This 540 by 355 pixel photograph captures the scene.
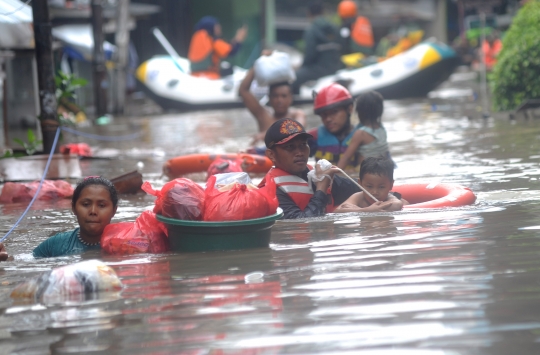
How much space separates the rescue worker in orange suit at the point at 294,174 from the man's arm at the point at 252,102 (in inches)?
156

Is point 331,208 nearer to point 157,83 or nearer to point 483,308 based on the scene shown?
point 483,308

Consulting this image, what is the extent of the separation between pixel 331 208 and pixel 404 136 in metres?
6.01

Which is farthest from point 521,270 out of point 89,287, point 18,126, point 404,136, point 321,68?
point 321,68

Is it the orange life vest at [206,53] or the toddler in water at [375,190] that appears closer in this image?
the toddler in water at [375,190]

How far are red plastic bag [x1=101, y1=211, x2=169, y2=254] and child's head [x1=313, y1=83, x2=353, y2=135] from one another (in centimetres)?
282

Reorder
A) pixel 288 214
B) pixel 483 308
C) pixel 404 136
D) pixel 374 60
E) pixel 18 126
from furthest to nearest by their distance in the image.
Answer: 1. pixel 374 60
2. pixel 18 126
3. pixel 404 136
4. pixel 288 214
5. pixel 483 308

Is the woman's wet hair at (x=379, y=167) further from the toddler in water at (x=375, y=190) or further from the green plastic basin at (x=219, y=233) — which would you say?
the green plastic basin at (x=219, y=233)

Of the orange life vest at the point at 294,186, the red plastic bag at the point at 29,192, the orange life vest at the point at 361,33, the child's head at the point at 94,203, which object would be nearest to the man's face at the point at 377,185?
the orange life vest at the point at 294,186

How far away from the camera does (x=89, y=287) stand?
3.87m

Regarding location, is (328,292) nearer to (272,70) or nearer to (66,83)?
(272,70)

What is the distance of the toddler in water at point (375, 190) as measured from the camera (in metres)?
5.79

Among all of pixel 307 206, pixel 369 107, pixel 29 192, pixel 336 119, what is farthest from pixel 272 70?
pixel 307 206

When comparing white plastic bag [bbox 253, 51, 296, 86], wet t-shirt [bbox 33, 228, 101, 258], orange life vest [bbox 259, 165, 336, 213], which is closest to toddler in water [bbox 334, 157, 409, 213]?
orange life vest [bbox 259, 165, 336, 213]

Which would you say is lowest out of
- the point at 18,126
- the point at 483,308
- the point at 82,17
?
the point at 483,308
